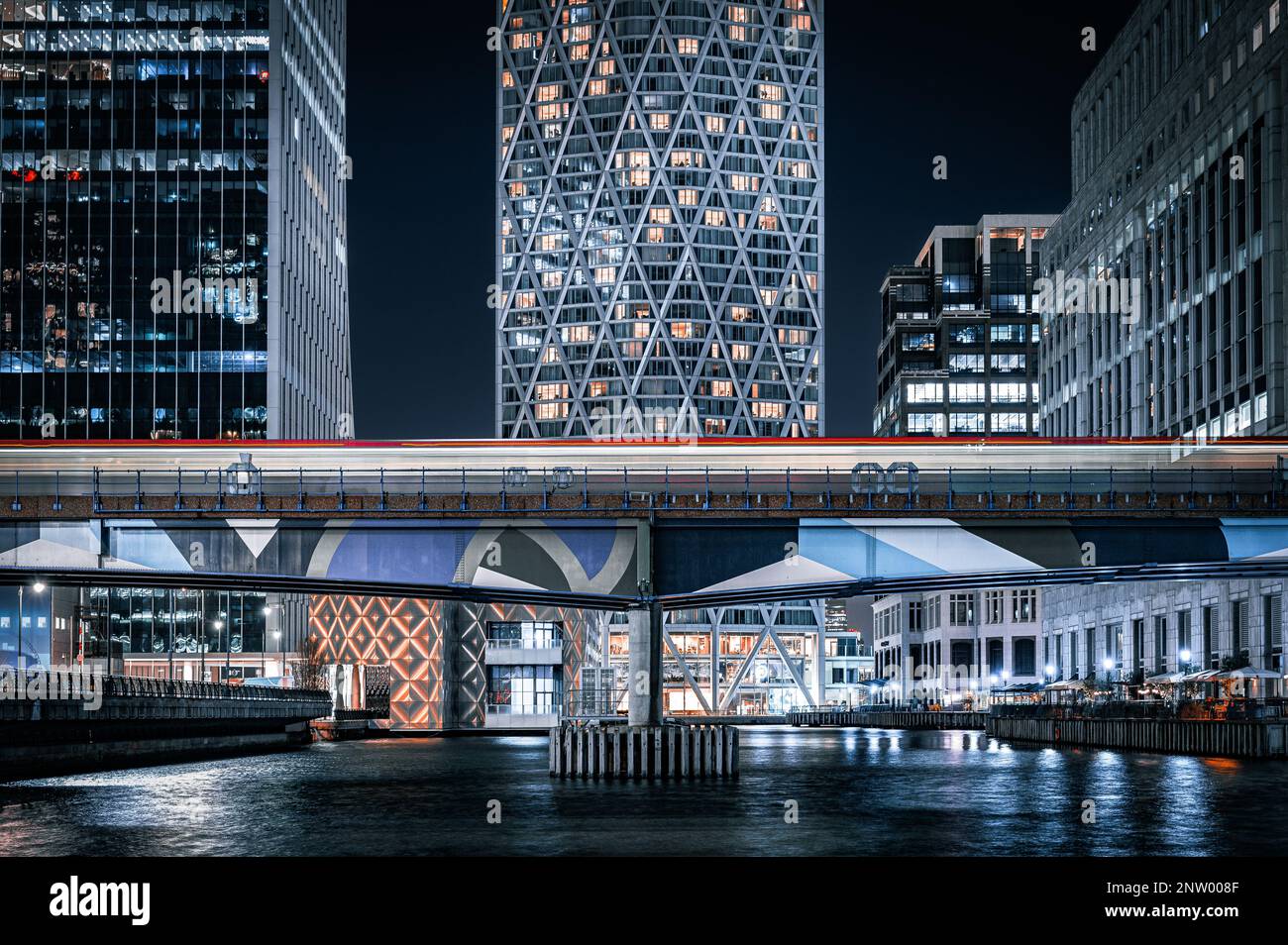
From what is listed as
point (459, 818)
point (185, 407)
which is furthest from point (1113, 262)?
point (459, 818)

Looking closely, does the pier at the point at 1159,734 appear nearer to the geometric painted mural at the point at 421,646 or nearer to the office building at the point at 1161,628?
the office building at the point at 1161,628

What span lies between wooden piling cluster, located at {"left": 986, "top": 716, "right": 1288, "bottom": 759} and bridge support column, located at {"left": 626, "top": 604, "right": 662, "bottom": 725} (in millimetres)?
26678

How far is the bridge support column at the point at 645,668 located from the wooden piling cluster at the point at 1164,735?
26.7m

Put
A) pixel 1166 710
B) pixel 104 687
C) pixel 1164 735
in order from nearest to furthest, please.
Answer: pixel 104 687
pixel 1164 735
pixel 1166 710

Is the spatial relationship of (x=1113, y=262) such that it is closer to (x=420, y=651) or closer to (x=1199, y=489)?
(x=420, y=651)

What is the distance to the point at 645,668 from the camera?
5725cm

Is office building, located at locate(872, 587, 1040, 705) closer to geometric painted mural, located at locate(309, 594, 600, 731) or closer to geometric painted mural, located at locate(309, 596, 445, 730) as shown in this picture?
geometric painted mural, located at locate(309, 594, 600, 731)

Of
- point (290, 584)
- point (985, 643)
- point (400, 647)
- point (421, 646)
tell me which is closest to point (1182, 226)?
point (421, 646)

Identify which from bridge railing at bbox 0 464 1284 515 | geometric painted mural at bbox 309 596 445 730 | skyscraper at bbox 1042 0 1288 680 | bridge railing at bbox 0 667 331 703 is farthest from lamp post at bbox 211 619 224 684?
bridge railing at bbox 0 464 1284 515

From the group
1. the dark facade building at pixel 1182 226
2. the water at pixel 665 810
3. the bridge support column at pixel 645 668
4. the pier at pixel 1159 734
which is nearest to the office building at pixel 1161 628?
the dark facade building at pixel 1182 226

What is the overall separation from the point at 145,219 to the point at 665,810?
123857mm

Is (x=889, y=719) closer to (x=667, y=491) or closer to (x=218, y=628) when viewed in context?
(x=218, y=628)

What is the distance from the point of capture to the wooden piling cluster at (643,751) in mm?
52969

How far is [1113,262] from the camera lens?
5256 inches
